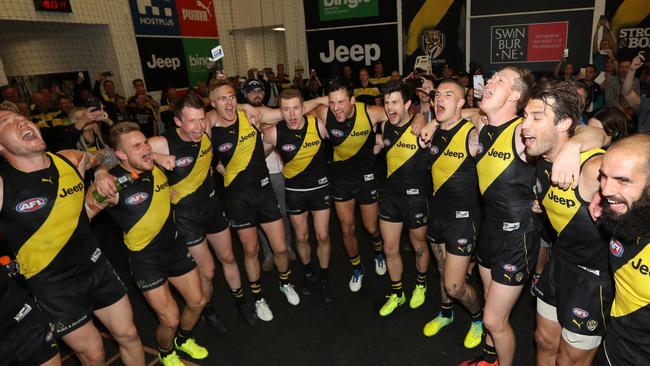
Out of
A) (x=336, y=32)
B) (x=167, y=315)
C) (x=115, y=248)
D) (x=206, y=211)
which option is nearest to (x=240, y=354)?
(x=167, y=315)

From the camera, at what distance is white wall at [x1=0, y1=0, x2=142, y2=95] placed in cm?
1116

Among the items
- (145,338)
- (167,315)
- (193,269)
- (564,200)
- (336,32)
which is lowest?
(145,338)

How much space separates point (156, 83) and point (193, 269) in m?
10.4

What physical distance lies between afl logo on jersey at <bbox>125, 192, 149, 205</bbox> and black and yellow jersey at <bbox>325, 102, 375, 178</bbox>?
216 centimetres

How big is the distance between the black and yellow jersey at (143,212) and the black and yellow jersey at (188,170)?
39 centimetres

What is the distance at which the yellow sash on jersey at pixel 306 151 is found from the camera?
15.2ft

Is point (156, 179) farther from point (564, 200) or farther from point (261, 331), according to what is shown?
point (564, 200)

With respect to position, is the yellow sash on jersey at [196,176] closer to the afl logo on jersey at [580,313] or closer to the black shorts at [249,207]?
the black shorts at [249,207]

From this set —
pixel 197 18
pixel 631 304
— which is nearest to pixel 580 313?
pixel 631 304

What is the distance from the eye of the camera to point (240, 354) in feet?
13.5

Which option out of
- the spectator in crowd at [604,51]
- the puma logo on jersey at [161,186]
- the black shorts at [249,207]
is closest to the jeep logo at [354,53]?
the spectator in crowd at [604,51]

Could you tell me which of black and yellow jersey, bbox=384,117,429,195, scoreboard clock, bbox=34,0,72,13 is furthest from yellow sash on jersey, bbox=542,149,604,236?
scoreboard clock, bbox=34,0,72,13

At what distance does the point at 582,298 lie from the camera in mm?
2584

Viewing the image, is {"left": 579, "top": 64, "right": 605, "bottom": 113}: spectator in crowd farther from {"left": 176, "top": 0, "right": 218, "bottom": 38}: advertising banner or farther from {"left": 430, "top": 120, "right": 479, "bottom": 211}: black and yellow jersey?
{"left": 176, "top": 0, "right": 218, "bottom": 38}: advertising banner
